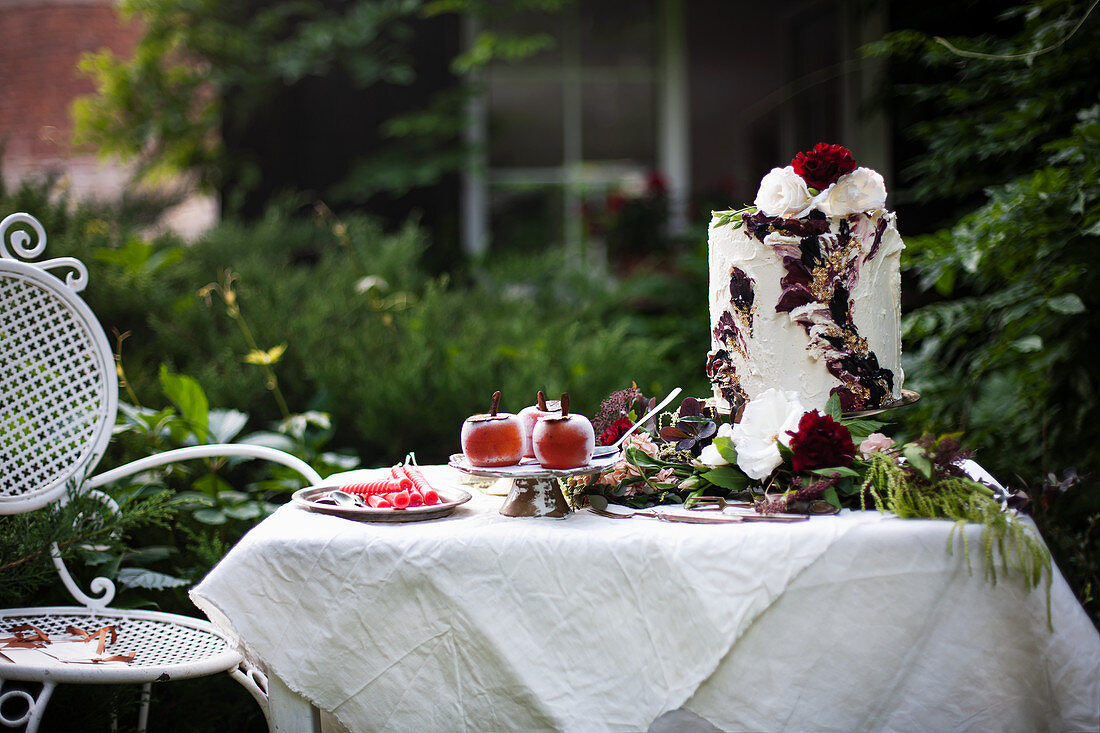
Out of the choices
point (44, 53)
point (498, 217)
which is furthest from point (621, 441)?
point (44, 53)

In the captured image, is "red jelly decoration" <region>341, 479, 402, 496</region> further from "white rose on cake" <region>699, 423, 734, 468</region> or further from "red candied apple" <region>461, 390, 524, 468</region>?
"white rose on cake" <region>699, 423, 734, 468</region>

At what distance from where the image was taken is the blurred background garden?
7.75ft

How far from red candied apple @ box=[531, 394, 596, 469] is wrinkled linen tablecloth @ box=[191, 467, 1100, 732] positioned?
10 centimetres

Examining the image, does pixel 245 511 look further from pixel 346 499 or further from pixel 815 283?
pixel 815 283

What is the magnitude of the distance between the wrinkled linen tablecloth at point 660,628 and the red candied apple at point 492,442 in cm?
10

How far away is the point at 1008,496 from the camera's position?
129 centimetres

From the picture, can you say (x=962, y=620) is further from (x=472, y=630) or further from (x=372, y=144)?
(x=372, y=144)

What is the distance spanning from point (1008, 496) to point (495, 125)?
5293mm

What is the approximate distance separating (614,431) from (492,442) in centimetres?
29

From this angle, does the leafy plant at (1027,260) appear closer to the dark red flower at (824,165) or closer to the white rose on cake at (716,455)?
the dark red flower at (824,165)

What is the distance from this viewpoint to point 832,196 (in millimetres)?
1468

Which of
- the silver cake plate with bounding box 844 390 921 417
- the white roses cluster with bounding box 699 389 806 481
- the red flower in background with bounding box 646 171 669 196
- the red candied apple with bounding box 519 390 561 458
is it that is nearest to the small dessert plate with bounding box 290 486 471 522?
the red candied apple with bounding box 519 390 561 458

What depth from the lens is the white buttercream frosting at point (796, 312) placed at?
4.86ft

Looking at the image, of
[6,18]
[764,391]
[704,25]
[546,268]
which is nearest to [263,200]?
[546,268]
